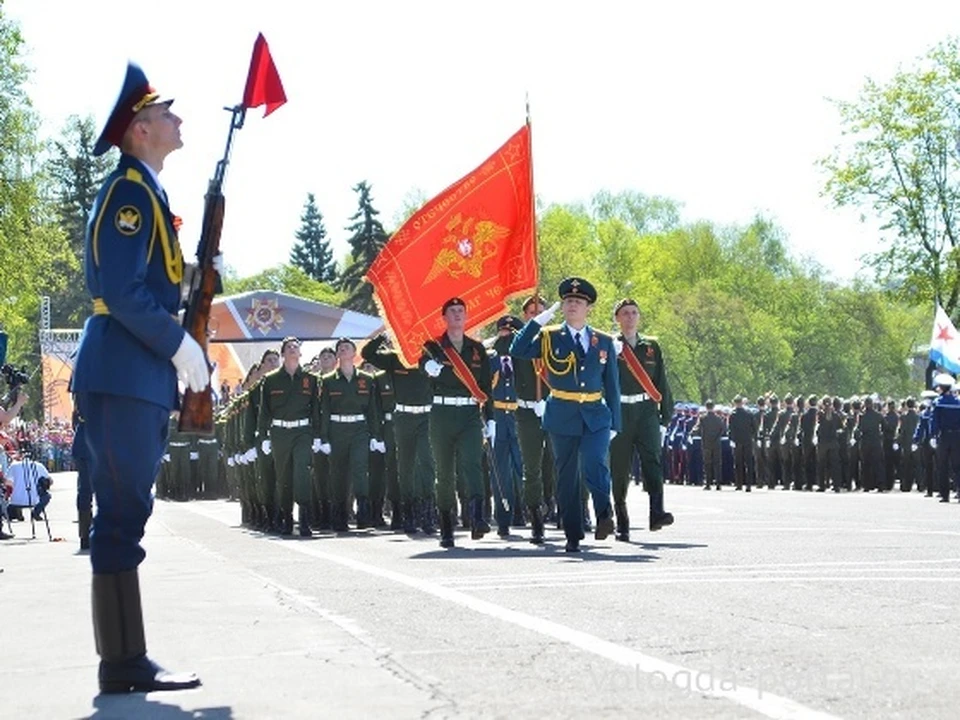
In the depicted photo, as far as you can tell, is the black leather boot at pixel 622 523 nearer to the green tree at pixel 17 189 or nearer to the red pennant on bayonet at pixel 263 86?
the red pennant on bayonet at pixel 263 86

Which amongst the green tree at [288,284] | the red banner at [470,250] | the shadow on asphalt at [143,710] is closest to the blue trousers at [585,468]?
the red banner at [470,250]

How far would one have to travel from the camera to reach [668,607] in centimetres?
966

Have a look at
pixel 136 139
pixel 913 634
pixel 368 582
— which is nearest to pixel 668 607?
pixel 913 634

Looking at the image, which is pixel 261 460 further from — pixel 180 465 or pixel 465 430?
pixel 180 465

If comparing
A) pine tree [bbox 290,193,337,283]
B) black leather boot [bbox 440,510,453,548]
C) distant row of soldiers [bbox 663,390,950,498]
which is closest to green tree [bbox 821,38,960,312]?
distant row of soldiers [bbox 663,390,950,498]

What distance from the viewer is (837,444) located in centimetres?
3966

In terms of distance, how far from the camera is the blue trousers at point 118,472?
748 cm

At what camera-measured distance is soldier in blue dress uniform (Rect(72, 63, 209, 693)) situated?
7.43m

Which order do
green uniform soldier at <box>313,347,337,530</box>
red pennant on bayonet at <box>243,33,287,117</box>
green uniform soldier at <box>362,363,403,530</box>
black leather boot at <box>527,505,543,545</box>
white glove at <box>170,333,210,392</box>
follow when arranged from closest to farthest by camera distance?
1. white glove at <box>170,333,210,392</box>
2. red pennant on bayonet at <box>243,33,287,117</box>
3. black leather boot at <box>527,505,543,545</box>
4. green uniform soldier at <box>313,347,337,530</box>
5. green uniform soldier at <box>362,363,403,530</box>

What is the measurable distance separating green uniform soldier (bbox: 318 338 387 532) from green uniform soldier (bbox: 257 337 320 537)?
374 mm

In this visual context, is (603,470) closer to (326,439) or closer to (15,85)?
(326,439)

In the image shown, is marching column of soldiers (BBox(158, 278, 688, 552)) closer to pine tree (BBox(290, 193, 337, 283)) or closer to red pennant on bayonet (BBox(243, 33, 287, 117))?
red pennant on bayonet (BBox(243, 33, 287, 117))

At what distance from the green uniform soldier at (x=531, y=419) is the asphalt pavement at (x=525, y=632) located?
1.17 metres

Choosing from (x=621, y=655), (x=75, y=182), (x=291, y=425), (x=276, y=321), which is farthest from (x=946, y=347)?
(x=75, y=182)
